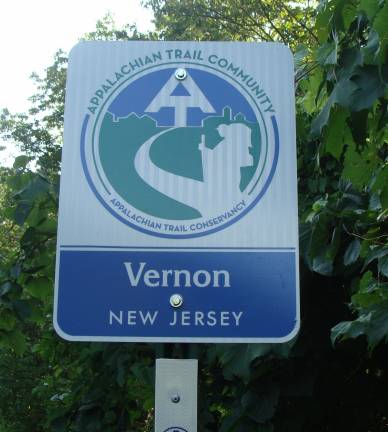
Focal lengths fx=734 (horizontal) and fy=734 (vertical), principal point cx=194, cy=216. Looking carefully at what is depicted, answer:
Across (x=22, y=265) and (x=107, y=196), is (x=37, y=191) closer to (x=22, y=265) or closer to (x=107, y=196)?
(x=22, y=265)

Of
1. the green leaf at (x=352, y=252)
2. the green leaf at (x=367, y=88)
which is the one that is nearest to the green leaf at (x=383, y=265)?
the green leaf at (x=352, y=252)

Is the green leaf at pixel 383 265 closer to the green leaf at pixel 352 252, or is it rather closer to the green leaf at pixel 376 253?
the green leaf at pixel 376 253

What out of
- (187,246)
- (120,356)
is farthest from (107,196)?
(120,356)

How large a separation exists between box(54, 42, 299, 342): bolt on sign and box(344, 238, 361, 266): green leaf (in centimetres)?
116

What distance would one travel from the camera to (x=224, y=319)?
1.80 meters

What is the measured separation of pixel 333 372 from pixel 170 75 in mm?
2223

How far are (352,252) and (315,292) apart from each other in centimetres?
81

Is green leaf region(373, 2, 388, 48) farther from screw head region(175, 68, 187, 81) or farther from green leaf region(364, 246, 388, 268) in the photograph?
green leaf region(364, 246, 388, 268)

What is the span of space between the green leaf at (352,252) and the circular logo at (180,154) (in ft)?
3.88

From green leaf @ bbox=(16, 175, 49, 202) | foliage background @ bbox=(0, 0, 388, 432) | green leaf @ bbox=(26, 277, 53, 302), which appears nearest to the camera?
foliage background @ bbox=(0, 0, 388, 432)

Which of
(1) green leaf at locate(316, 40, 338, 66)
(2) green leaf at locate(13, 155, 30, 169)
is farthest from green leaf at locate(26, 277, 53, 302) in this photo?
(1) green leaf at locate(316, 40, 338, 66)

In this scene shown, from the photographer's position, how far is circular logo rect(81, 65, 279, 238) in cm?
187

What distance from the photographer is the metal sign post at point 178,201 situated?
180 cm

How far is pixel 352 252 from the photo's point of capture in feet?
9.78
